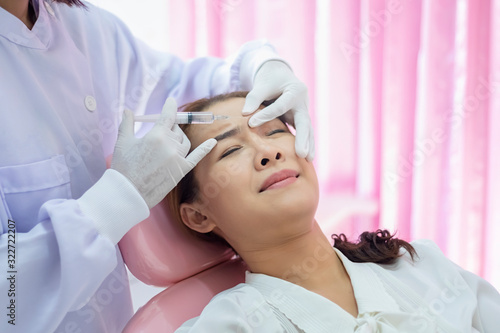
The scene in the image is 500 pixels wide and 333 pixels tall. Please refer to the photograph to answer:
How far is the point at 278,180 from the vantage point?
1135mm

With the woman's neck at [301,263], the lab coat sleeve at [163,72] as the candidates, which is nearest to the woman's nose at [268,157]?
the woman's neck at [301,263]

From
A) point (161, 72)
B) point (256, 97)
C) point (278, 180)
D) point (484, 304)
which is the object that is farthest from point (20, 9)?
point (484, 304)

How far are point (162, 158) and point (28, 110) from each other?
30cm

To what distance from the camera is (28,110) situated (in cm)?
102

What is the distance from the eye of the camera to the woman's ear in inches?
→ 49.8

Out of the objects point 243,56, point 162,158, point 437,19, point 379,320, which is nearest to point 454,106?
point 437,19

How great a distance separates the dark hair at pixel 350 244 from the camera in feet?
4.11

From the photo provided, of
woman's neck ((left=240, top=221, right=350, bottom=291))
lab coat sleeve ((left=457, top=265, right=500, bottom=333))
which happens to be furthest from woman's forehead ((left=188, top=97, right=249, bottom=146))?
lab coat sleeve ((left=457, top=265, right=500, bottom=333))

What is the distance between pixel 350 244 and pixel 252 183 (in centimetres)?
39

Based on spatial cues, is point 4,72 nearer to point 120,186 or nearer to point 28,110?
point 28,110

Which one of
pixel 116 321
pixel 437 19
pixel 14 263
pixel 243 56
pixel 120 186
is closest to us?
pixel 14 263

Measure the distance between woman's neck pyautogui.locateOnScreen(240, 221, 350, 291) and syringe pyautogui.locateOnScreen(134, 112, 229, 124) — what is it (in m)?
0.35

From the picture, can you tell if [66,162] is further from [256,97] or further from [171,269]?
[256,97]

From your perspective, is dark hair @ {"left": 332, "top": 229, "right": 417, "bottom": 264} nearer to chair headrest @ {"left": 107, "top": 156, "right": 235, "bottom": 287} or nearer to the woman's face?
the woman's face
